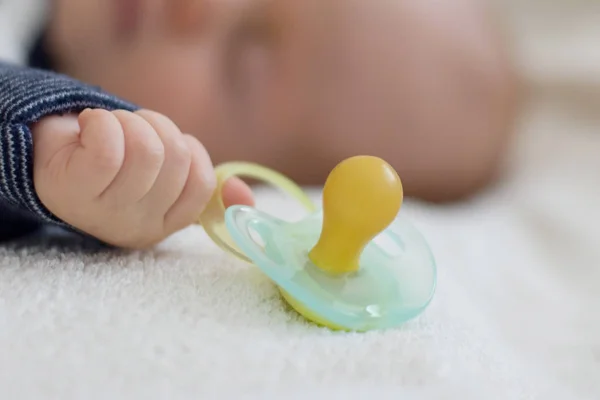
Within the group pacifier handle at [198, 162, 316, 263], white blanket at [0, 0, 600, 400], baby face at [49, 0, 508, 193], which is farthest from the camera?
baby face at [49, 0, 508, 193]

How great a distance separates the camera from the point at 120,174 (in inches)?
14.9

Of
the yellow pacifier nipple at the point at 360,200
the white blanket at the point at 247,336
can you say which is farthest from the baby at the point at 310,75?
the yellow pacifier nipple at the point at 360,200

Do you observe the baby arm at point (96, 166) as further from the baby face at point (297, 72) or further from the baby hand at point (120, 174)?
the baby face at point (297, 72)

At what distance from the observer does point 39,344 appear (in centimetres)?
31

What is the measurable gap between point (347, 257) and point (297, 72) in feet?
1.55

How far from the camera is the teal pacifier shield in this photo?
35cm

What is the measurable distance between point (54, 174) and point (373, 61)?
0.53 m

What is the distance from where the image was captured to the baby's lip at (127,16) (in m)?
0.77

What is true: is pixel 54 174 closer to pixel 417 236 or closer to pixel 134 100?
pixel 417 236

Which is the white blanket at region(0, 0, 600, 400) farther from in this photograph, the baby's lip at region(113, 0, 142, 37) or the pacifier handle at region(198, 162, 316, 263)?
the baby's lip at region(113, 0, 142, 37)

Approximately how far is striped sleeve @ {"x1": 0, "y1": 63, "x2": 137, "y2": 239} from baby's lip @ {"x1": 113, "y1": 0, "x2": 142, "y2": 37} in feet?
1.05

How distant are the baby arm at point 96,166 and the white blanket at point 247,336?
3 centimetres

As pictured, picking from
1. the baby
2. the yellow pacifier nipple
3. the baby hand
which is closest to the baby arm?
the baby hand

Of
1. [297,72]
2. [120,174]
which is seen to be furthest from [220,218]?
[297,72]
